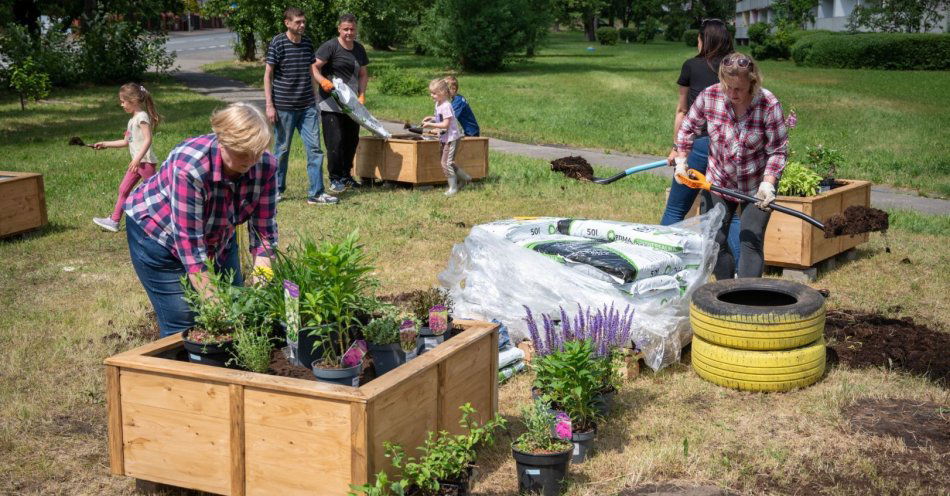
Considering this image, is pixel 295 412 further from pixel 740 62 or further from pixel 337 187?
pixel 337 187

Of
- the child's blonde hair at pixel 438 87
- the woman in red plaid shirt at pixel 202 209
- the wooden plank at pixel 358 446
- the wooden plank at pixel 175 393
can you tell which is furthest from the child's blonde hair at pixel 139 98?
the wooden plank at pixel 358 446

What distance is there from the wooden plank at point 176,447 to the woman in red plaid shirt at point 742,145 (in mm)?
3516

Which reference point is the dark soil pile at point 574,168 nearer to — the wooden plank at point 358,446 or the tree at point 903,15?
the wooden plank at point 358,446

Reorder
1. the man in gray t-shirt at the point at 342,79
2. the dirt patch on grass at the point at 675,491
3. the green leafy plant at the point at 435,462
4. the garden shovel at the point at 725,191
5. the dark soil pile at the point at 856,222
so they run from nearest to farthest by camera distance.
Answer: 1. the green leafy plant at the point at 435,462
2. the dirt patch on grass at the point at 675,491
3. the garden shovel at the point at 725,191
4. the dark soil pile at the point at 856,222
5. the man in gray t-shirt at the point at 342,79

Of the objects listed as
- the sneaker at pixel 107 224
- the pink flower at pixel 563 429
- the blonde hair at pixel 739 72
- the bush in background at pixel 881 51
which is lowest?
the pink flower at pixel 563 429

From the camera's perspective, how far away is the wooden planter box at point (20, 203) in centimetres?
897

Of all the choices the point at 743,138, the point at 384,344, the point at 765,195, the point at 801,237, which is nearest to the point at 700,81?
the point at 743,138

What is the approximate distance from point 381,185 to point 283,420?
8.69 m

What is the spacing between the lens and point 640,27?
236 feet

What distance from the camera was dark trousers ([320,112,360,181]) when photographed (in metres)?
11.1

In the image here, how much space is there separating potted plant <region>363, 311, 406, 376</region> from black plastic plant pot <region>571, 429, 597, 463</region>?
2.92ft

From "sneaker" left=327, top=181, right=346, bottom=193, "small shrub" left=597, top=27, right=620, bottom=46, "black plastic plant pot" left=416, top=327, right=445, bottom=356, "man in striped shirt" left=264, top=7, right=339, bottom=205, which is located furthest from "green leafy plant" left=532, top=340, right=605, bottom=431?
"small shrub" left=597, top=27, right=620, bottom=46

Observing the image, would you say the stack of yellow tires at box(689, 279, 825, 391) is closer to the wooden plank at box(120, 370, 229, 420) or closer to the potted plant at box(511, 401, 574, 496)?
the potted plant at box(511, 401, 574, 496)

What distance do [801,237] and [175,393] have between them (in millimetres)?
5277
